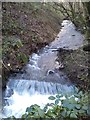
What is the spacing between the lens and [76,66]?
7.00 metres

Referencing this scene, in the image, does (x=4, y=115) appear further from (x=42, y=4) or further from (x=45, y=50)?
(x=42, y=4)

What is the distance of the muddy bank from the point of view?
6.25 metres

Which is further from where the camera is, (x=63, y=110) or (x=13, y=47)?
(x=13, y=47)

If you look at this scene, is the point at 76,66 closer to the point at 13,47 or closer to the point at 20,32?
the point at 13,47

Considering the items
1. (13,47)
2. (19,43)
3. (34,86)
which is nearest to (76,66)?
(34,86)

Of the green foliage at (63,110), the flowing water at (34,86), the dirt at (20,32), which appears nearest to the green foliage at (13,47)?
the dirt at (20,32)

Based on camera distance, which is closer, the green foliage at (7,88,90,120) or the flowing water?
the green foliage at (7,88,90,120)

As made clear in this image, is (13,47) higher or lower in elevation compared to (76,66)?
higher

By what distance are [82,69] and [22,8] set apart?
650cm

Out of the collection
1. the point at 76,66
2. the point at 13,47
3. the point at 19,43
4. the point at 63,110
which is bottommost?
the point at 63,110

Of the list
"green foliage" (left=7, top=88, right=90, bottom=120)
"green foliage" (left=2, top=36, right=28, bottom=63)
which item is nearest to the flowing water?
"green foliage" (left=2, top=36, right=28, bottom=63)

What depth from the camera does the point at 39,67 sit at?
7.62m

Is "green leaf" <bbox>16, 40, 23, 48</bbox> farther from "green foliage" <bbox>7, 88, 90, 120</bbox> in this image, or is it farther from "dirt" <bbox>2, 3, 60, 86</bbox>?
"green foliage" <bbox>7, 88, 90, 120</bbox>

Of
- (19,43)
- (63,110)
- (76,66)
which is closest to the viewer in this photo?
(63,110)
